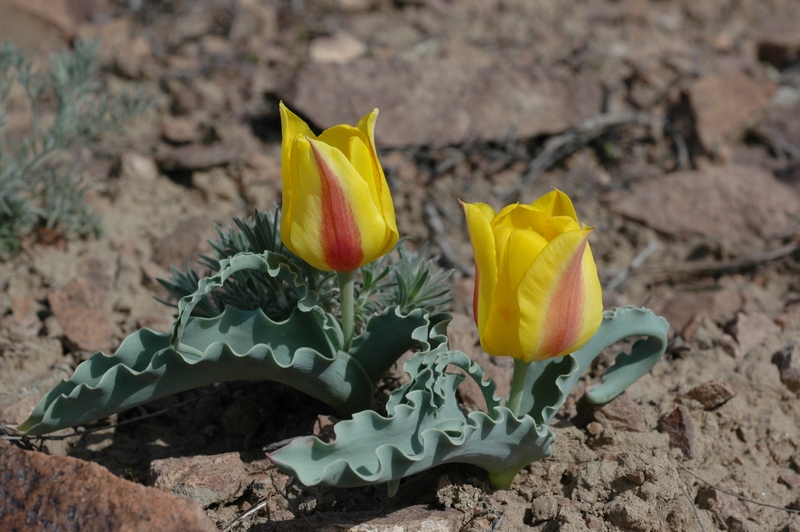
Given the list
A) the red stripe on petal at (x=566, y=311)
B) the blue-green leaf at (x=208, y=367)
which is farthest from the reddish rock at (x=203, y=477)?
the red stripe on petal at (x=566, y=311)

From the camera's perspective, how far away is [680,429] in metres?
2.53

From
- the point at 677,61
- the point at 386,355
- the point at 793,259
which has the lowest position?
the point at 793,259

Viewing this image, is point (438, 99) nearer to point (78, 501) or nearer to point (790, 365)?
point (790, 365)

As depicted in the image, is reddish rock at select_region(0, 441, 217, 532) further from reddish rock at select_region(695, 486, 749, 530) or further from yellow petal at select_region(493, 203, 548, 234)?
reddish rock at select_region(695, 486, 749, 530)

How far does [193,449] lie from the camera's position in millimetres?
2670

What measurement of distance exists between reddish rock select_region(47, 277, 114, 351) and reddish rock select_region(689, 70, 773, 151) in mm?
3239

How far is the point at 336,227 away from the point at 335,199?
2.9 inches

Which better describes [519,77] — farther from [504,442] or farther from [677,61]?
[504,442]

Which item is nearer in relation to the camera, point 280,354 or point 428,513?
point 428,513

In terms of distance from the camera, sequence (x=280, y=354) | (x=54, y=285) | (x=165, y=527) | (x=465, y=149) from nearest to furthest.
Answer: (x=165, y=527) → (x=280, y=354) → (x=54, y=285) → (x=465, y=149)

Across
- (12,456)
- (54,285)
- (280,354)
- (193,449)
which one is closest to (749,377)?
(280,354)

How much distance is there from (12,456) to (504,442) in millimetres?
1166

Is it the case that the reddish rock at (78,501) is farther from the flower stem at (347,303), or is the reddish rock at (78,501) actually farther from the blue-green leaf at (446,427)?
the flower stem at (347,303)

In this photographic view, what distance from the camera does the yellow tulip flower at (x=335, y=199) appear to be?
1925mm
